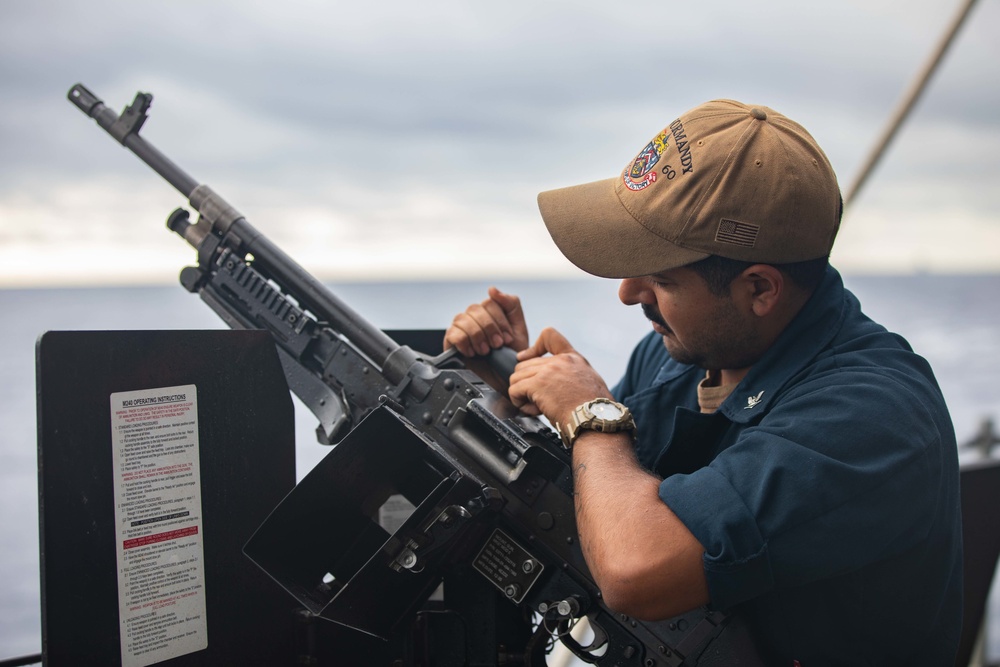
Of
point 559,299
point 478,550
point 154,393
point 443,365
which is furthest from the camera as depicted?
point 559,299

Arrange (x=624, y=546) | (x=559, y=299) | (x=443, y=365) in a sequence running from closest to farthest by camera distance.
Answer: (x=624, y=546) → (x=443, y=365) → (x=559, y=299)

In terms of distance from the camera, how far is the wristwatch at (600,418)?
56.3 inches

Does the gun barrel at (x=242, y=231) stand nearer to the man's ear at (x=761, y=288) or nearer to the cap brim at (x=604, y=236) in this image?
the cap brim at (x=604, y=236)

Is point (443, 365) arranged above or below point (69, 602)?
above

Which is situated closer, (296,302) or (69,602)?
(69,602)

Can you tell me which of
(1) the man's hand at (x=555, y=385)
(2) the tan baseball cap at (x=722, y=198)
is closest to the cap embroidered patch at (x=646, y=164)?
(2) the tan baseball cap at (x=722, y=198)

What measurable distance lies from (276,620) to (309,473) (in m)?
0.40

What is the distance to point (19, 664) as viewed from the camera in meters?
1.55

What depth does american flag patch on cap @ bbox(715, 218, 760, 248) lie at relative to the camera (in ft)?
4.35

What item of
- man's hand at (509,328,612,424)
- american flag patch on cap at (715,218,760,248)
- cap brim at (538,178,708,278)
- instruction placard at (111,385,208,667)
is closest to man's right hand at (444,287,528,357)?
man's hand at (509,328,612,424)

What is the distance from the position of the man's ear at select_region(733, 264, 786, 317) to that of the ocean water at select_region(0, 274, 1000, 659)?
72cm

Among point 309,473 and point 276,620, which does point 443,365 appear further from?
point 276,620

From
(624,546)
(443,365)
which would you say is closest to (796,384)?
(624,546)

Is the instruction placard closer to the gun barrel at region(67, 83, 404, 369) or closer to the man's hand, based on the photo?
the gun barrel at region(67, 83, 404, 369)
